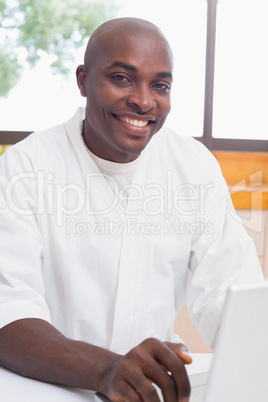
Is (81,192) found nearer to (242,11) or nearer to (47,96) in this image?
(47,96)

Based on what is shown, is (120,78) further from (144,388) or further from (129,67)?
(144,388)

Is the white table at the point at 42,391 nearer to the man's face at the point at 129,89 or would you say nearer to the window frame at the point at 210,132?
the man's face at the point at 129,89

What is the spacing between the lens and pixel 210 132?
2.95 m

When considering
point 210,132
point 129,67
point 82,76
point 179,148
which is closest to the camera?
point 129,67

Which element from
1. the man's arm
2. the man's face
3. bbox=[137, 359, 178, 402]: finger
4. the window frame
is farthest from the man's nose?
the window frame

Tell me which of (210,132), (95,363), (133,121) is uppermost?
(133,121)

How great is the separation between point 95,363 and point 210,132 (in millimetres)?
2275

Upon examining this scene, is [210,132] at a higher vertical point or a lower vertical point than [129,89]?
lower

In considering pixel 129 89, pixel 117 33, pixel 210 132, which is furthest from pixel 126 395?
pixel 210 132

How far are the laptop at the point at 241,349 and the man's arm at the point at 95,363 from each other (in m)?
0.20

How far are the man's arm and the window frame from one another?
77.7 inches

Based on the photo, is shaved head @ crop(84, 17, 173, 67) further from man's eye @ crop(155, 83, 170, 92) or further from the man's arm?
the man's arm

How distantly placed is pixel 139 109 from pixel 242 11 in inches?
78.7

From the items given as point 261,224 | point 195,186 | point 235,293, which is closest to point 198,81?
point 261,224
